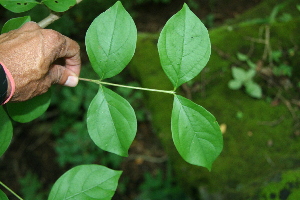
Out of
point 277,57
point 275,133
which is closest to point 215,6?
point 277,57

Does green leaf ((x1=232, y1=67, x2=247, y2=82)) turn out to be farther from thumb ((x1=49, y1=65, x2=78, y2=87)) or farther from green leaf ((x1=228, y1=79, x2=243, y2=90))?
thumb ((x1=49, y1=65, x2=78, y2=87))

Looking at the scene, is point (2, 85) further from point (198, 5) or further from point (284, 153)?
point (198, 5)

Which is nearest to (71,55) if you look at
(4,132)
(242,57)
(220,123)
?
(4,132)

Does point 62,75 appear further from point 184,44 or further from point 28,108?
point 184,44

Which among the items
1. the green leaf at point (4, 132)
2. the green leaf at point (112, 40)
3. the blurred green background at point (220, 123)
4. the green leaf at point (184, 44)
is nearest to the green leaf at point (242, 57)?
the blurred green background at point (220, 123)

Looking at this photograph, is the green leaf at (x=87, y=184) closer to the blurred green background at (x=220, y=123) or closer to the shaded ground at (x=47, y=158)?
the blurred green background at (x=220, y=123)

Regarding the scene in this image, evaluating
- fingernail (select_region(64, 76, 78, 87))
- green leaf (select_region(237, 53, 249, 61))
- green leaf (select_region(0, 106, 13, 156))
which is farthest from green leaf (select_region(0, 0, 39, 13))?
green leaf (select_region(237, 53, 249, 61))

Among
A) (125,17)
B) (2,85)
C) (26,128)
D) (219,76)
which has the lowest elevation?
(26,128)
